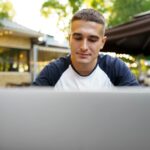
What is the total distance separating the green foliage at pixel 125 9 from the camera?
69.7 feet

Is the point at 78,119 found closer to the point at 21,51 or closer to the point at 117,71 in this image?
the point at 117,71

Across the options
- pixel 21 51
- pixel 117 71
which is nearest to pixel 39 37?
pixel 21 51

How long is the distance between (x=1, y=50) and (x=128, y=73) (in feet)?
60.3

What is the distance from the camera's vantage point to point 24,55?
21.5 metres

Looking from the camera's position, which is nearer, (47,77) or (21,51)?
(47,77)

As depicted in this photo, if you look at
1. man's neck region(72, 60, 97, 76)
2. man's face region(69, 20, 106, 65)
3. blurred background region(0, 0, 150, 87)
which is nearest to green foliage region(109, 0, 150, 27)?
blurred background region(0, 0, 150, 87)

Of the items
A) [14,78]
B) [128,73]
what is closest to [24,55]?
[14,78]

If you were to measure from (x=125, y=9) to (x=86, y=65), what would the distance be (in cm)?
2061

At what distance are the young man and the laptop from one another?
59cm

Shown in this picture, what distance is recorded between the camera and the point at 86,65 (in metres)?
1.39

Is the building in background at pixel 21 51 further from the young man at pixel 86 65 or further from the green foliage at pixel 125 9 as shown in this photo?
the young man at pixel 86 65

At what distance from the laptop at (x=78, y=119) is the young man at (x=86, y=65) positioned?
0.59 metres

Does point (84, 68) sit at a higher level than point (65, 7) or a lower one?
lower

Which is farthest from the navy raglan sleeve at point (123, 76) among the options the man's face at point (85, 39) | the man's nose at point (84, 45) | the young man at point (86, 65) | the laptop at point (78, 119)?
the laptop at point (78, 119)
